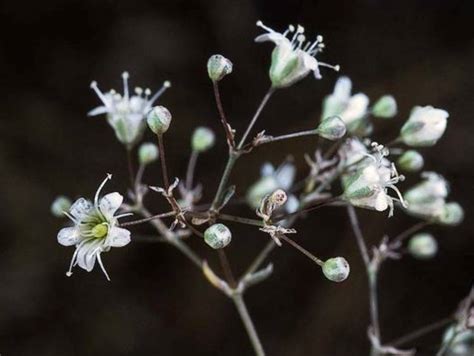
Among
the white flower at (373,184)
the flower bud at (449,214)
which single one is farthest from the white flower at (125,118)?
the flower bud at (449,214)

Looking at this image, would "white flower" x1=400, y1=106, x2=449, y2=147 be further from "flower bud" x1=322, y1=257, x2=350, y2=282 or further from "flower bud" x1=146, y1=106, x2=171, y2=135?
"flower bud" x1=146, y1=106, x2=171, y2=135

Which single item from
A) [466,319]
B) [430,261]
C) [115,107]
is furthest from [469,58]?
[115,107]

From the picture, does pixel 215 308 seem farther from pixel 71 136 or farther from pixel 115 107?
pixel 115 107

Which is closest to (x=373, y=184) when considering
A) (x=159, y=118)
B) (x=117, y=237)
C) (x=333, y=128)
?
(x=333, y=128)

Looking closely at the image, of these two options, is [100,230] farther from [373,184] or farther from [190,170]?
[190,170]

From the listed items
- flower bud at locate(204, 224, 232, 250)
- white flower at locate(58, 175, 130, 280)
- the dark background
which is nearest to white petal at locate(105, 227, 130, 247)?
white flower at locate(58, 175, 130, 280)

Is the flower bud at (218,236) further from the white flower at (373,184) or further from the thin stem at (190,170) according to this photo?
the thin stem at (190,170)
